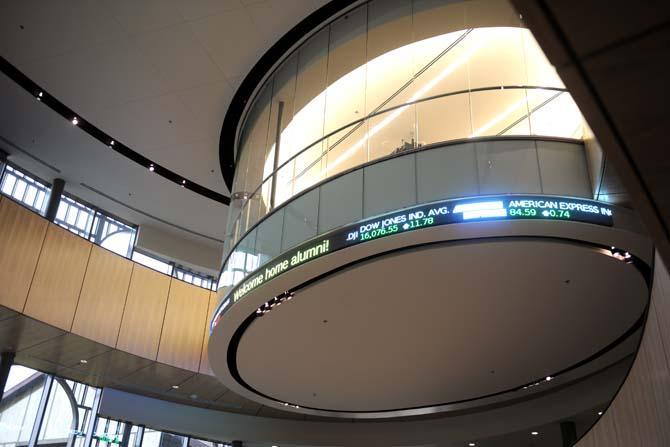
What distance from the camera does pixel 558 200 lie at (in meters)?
8.41

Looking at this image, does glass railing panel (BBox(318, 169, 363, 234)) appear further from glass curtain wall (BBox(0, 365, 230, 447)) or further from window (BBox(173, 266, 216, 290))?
window (BBox(173, 266, 216, 290))

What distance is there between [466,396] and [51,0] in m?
12.9

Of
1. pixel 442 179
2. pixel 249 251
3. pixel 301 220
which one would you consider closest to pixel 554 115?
→ pixel 442 179

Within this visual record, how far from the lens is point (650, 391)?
7105 mm

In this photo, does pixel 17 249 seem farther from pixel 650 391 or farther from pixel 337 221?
pixel 650 391

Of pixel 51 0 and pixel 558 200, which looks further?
pixel 51 0

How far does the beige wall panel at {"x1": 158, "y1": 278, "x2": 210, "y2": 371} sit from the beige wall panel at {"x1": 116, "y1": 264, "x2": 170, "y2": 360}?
0.23 meters

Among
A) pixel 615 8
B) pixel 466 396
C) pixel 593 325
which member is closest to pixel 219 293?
pixel 466 396

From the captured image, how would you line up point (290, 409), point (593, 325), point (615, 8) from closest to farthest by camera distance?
point (615, 8)
point (593, 325)
point (290, 409)

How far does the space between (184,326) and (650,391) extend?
43.2 ft

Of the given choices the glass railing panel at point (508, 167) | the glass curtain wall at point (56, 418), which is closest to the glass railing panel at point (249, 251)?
the glass railing panel at point (508, 167)

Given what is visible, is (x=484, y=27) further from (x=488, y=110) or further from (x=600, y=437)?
(x=600, y=437)

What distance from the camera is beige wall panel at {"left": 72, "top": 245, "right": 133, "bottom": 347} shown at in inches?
592

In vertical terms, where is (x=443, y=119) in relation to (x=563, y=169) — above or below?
above
